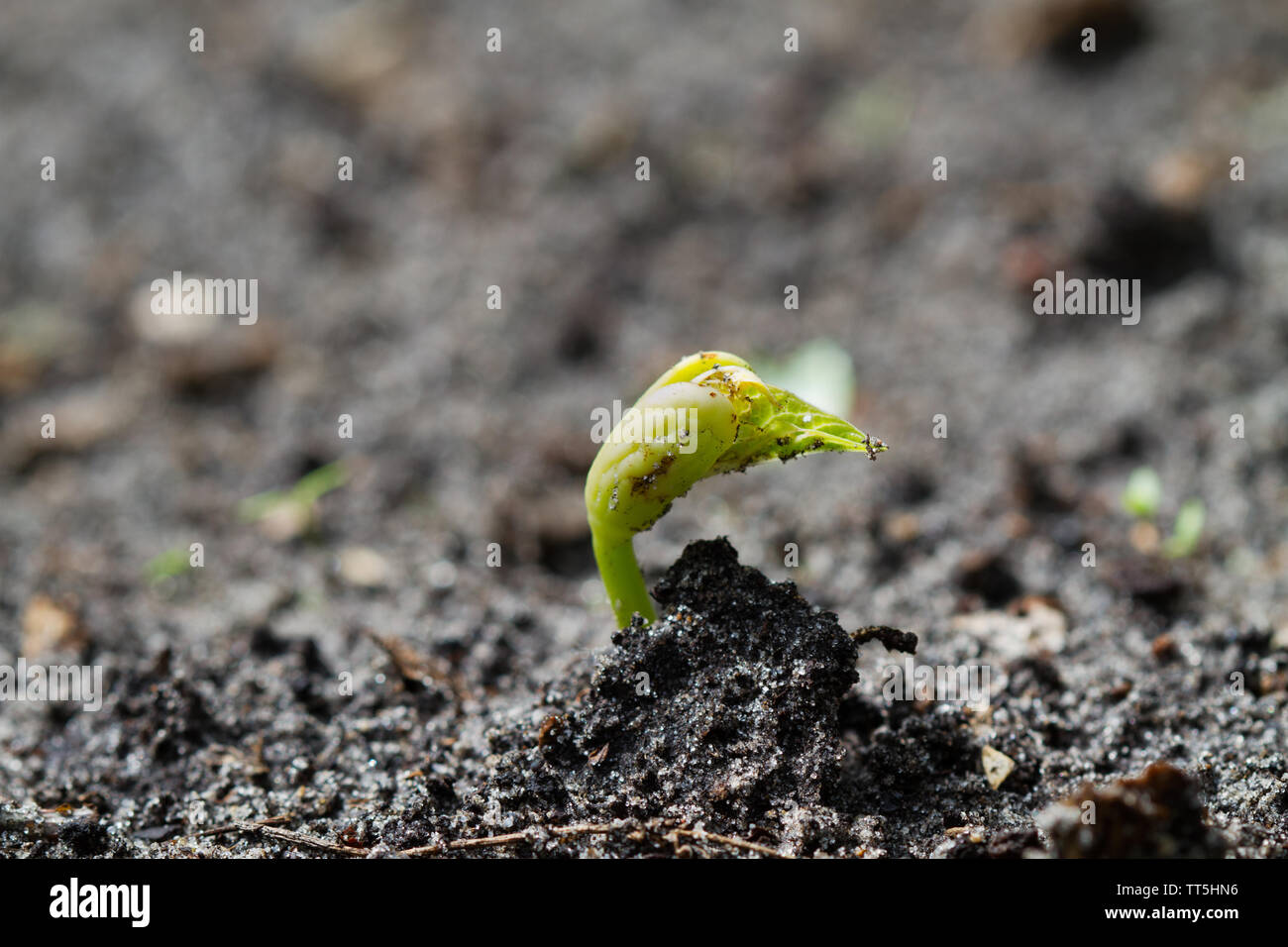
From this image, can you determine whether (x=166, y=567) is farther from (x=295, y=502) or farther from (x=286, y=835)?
(x=286, y=835)

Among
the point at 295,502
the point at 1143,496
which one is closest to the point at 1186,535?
the point at 1143,496

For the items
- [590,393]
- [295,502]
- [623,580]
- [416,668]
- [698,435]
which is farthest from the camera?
[590,393]

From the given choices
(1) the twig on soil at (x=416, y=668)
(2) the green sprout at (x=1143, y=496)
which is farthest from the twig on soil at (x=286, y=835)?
(2) the green sprout at (x=1143, y=496)

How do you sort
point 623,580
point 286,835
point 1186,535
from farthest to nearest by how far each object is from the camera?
point 1186,535, point 623,580, point 286,835

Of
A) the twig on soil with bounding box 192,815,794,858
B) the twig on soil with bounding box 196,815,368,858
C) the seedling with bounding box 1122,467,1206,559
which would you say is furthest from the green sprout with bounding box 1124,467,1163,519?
the twig on soil with bounding box 196,815,368,858

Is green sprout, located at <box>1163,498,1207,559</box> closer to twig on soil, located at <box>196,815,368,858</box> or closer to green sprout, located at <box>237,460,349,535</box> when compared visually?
twig on soil, located at <box>196,815,368,858</box>

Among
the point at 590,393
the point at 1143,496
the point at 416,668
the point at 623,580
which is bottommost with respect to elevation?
the point at 416,668
